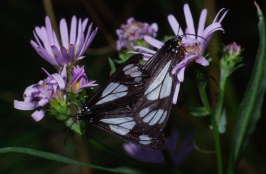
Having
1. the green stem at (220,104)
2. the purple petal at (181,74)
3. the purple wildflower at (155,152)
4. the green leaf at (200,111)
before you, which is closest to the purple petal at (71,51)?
the purple petal at (181,74)

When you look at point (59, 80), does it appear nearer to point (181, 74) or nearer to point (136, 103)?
point (136, 103)

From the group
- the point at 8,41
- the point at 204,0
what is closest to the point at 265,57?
the point at 204,0

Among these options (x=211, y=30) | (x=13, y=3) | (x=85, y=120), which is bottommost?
(x=85, y=120)

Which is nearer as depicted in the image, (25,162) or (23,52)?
(25,162)

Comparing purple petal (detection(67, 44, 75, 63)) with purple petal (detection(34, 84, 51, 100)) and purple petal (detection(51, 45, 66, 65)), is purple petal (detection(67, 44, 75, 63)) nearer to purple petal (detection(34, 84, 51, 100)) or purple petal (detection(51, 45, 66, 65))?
purple petal (detection(51, 45, 66, 65))

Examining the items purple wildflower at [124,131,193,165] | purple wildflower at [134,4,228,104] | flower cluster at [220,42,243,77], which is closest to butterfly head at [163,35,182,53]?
purple wildflower at [134,4,228,104]

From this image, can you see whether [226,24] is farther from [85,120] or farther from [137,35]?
[85,120]
